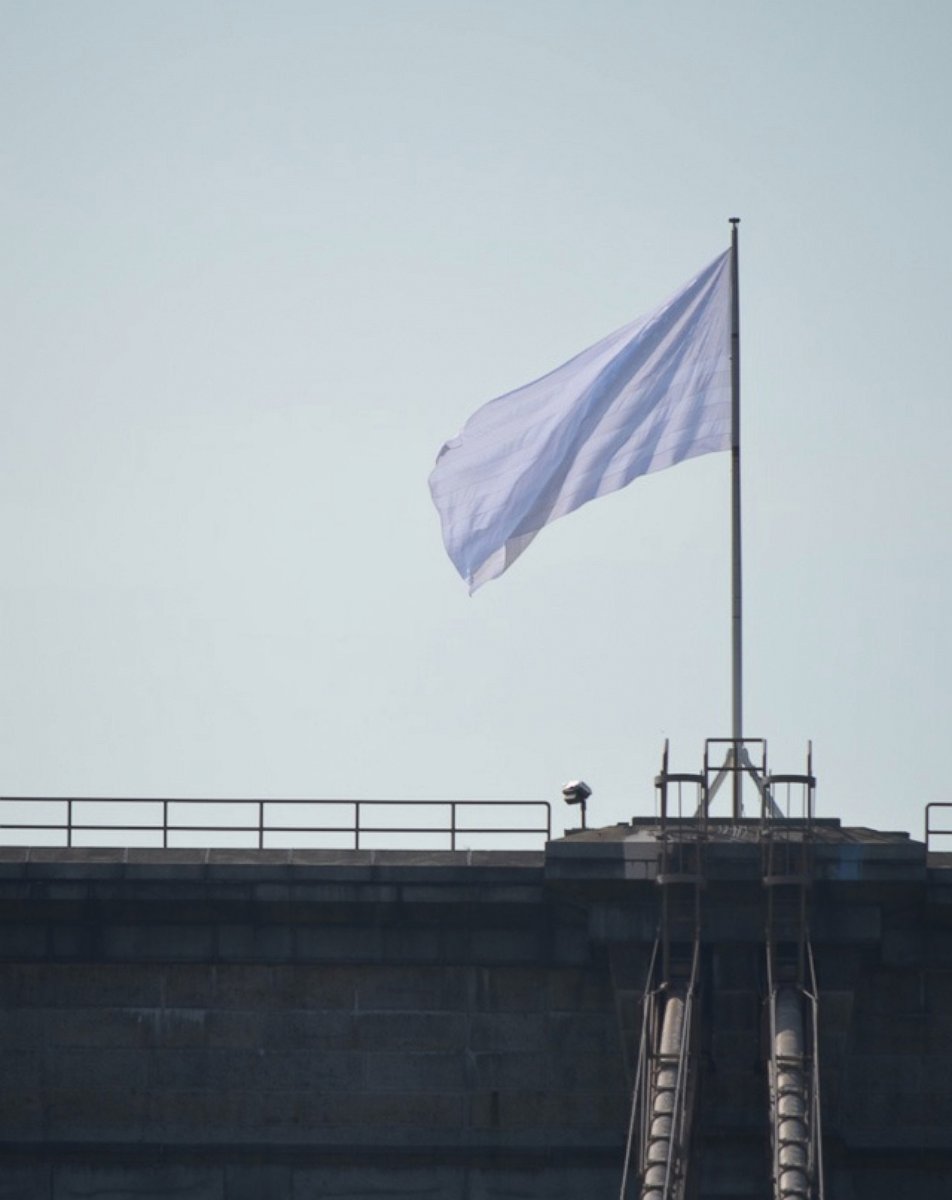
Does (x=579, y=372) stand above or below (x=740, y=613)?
above

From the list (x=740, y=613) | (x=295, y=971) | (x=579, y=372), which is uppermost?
(x=579, y=372)

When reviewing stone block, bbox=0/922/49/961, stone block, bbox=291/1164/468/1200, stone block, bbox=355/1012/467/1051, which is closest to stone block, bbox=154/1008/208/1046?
stone block, bbox=0/922/49/961

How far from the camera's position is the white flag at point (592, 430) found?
44062mm

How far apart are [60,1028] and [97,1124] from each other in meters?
1.57

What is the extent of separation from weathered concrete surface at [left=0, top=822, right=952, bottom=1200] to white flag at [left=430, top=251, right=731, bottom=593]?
5100 mm

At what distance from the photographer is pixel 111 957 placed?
44.0 m

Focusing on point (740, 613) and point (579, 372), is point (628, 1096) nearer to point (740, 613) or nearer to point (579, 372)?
point (740, 613)

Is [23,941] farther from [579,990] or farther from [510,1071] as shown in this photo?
[579,990]

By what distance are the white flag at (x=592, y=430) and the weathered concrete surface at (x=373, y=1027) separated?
16.7ft

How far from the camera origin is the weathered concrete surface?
43094 millimetres

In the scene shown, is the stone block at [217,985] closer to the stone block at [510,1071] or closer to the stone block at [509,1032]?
the stone block at [509,1032]

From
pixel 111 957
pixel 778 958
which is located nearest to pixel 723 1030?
pixel 778 958

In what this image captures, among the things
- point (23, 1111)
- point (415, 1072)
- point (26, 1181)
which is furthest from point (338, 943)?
point (26, 1181)

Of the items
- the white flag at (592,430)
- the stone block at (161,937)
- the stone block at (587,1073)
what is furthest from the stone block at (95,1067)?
the white flag at (592,430)
